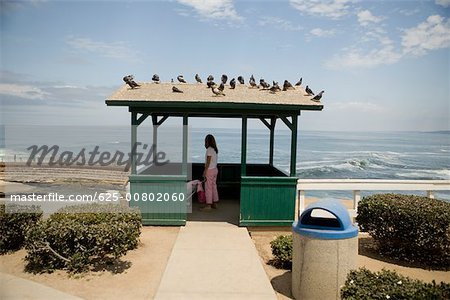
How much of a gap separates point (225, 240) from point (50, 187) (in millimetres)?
13710

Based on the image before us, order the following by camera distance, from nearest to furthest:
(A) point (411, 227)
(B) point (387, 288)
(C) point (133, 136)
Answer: (B) point (387, 288) < (A) point (411, 227) < (C) point (133, 136)

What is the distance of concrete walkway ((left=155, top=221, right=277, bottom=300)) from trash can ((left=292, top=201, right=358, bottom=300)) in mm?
616

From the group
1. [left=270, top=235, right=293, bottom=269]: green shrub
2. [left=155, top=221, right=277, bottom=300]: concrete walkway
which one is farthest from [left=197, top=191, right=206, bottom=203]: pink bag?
[left=270, top=235, right=293, bottom=269]: green shrub

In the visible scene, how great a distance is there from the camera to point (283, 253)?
6508mm

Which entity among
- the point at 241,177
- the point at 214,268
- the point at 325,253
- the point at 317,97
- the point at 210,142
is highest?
the point at 317,97

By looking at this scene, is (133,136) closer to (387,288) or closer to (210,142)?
(210,142)

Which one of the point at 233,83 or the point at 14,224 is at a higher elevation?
the point at 233,83

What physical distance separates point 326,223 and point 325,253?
0.43 meters

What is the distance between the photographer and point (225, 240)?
783cm

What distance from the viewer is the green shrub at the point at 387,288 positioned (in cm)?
413

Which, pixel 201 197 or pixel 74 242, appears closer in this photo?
pixel 74 242

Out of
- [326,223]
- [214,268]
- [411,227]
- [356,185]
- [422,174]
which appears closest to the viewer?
[326,223]

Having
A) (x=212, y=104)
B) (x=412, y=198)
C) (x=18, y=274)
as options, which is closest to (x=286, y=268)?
(x=412, y=198)

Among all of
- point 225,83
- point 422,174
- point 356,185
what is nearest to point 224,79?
point 225,83
